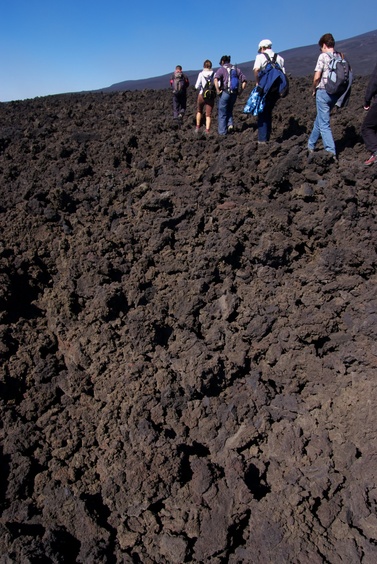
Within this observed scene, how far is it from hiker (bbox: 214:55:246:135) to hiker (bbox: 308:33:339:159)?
1945 mm

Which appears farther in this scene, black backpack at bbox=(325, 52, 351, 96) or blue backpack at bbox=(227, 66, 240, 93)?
blue backpack at bbox=(227, 66, 240, 93)

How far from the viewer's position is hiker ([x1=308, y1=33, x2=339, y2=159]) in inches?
179

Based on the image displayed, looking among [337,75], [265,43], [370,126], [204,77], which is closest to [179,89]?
[204,77]

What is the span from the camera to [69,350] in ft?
9.63

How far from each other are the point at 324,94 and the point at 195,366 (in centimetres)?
359

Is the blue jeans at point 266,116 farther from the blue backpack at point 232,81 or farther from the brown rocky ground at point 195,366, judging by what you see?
the blue backpack at point 232,81

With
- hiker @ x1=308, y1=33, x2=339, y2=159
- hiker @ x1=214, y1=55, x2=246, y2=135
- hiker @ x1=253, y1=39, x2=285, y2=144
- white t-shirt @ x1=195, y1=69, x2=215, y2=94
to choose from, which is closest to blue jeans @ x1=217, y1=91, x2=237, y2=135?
hiker @ x1=214, y1=55, x2=246, y2=135

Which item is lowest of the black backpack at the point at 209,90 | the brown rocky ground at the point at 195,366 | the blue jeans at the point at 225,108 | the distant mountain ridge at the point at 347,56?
the brown rocky ground at the point at 195,366

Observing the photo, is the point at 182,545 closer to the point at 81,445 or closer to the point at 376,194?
the point at 81,445

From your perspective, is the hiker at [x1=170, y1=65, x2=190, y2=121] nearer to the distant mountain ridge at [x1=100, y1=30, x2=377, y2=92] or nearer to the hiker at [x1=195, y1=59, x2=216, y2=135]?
the hiker at [x1=195, y1=59, x2=216, y2=135]

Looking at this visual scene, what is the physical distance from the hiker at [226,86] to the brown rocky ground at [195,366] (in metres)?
2.02

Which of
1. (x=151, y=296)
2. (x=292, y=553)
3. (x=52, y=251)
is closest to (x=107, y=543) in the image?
(x=292, y=553)

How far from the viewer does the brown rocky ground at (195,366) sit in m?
1.98

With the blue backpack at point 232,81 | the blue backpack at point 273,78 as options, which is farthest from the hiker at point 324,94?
the blue backpack at point 232,81
